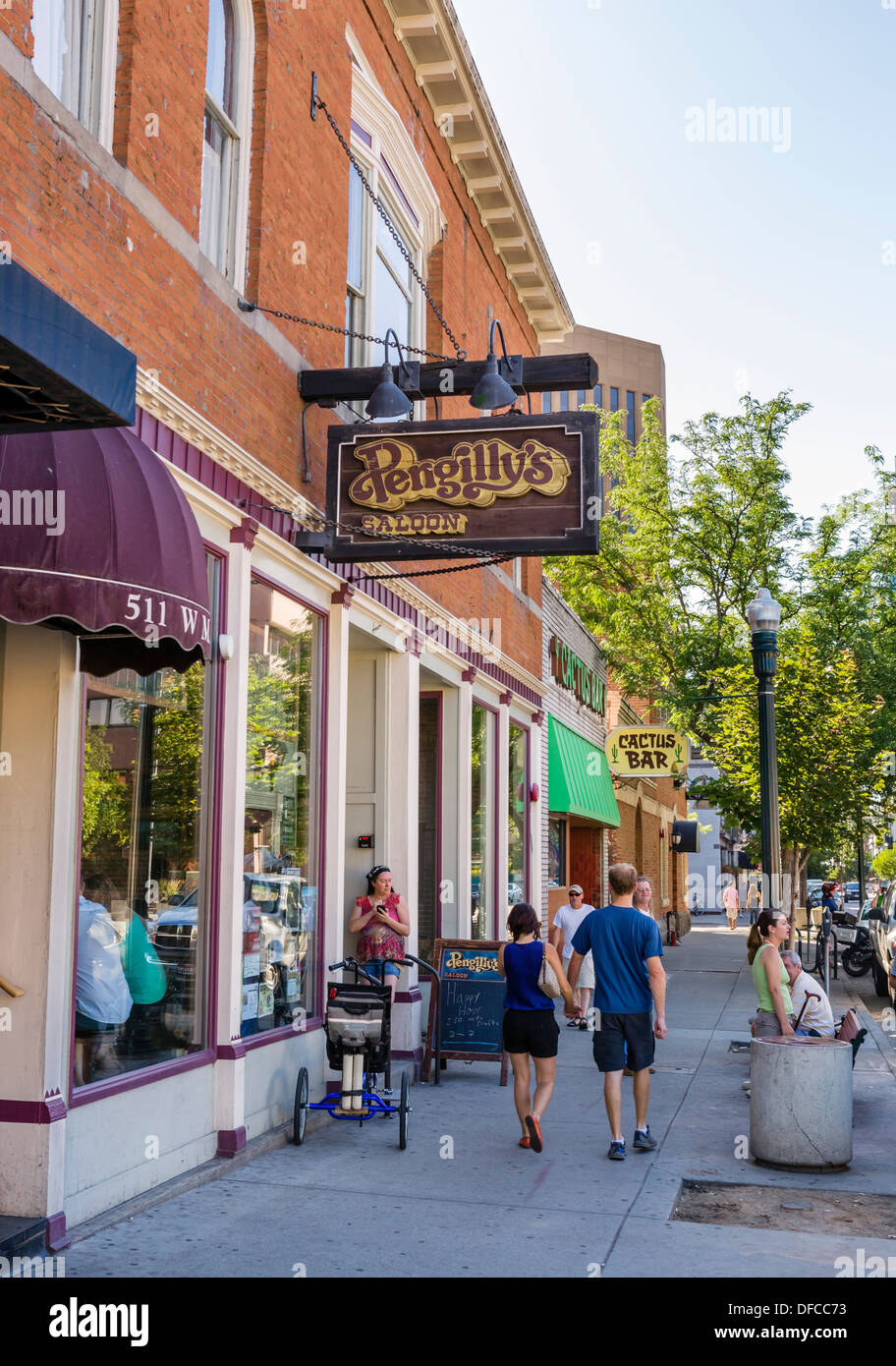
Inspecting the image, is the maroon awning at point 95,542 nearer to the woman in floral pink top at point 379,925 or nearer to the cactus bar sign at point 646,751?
the woman in floral pink top at point 379,925

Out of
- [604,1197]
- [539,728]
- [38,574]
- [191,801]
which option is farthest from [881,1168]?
[539,728]

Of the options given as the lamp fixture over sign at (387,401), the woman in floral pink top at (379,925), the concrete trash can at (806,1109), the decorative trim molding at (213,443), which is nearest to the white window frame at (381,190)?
the lamp fixture over sign at (387,401)

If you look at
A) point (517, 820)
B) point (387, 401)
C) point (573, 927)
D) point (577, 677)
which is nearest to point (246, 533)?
point (387, 401)

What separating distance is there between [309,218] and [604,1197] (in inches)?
277

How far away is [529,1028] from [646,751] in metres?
16.7

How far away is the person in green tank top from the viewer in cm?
888

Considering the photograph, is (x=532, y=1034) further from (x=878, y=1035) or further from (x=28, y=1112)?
(x=878, y=1035)

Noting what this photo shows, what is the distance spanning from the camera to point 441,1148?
8.08 metres

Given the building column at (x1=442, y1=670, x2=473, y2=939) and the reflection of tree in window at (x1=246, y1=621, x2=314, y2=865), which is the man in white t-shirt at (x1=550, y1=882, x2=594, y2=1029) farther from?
the reflection of tree in window at (x1=246, y1=621, x2=314, y2=865)

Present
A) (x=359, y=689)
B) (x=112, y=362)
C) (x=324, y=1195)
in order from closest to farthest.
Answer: (x=112, y=362) < (x=324, y=1195) < (x=359, y=689)

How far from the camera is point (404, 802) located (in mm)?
11609

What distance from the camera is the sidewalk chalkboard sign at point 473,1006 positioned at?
10469mm

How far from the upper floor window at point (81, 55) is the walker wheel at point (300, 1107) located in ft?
18.7
